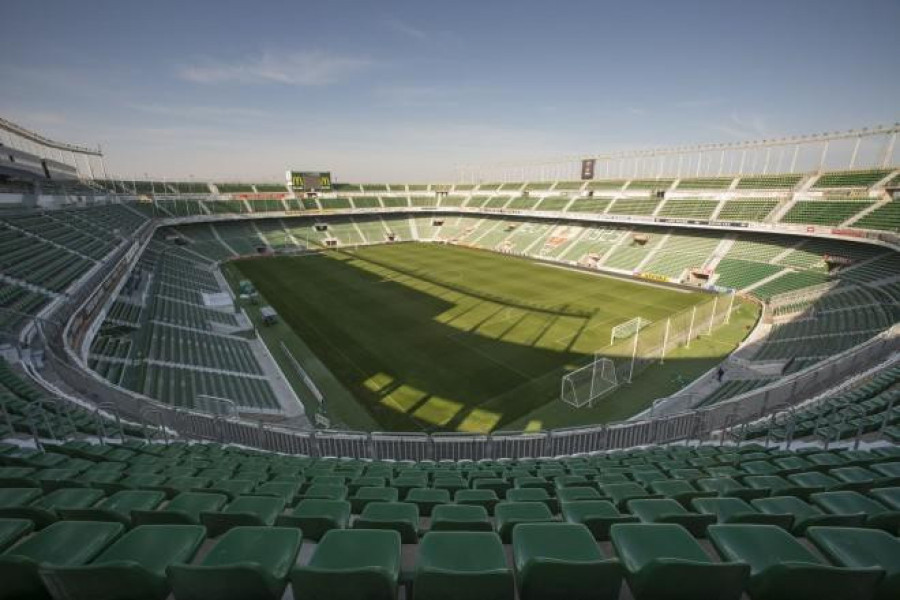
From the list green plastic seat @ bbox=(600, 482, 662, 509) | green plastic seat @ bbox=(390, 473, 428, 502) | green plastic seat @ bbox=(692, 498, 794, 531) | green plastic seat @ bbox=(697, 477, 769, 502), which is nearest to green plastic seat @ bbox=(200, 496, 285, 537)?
green plastic seat @ bbox=(390, 473, 428, 502)

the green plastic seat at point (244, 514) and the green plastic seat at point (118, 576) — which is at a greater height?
the green plastic seat at point (118, 576)

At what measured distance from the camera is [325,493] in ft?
16.1

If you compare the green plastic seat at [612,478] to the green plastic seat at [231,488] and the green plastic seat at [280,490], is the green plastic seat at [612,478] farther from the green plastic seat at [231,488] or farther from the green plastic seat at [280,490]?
the green plastic seat at [231,488]

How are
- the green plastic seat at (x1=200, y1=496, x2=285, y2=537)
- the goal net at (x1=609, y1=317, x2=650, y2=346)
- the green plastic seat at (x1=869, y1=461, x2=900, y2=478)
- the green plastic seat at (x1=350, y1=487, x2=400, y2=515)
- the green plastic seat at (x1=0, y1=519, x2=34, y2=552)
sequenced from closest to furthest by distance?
the green plastic seat at (x1=0, y1=519, x2=34, y2=552)
the green plastic seat at (x1=200, y1=496, x2=285, y2=537)
the green plastic seat at (x1=350, y1=487, x2=400, y2=515)
the green plastic seat at (x1=869, y1=461, x2=900, y2=478)
the goal net at (x1=609, y1=317, x2=650, y2=346)

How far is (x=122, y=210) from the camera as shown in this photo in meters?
44.7

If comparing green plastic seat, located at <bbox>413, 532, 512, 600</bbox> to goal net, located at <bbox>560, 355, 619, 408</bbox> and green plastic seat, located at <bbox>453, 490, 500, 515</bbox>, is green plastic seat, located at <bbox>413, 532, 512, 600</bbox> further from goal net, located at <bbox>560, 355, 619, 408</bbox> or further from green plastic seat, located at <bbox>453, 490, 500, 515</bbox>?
goal net, located at <bbox>560, 355, 619, 408</bbox>

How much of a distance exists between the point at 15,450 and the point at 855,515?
11.8 meters

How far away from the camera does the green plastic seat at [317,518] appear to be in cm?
341

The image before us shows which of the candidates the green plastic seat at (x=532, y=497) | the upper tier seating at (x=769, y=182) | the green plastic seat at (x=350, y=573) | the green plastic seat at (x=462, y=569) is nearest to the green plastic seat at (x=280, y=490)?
the green plastic seat at (x=350, y=573)

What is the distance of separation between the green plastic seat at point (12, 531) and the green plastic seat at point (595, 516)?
4.64 metres

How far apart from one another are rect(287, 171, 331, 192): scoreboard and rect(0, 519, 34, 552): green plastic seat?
76.0 meters

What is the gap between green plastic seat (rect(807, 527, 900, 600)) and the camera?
2.59 m

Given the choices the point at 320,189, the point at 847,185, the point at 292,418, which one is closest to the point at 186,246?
the point at 320,189

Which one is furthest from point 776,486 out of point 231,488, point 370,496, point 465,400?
point 465,400
